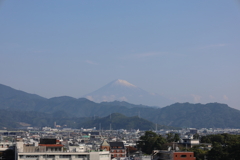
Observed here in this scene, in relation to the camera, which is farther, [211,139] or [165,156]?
[211,139]

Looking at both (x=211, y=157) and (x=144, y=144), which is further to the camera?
(x=144, y=144)

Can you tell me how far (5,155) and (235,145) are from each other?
2405 cm

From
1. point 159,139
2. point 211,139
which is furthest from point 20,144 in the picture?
point 211,139

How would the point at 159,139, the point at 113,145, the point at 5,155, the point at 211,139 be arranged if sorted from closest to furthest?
the point at 5,155 < the point at 113,145 < the point at 159,139 < the point at 211,139

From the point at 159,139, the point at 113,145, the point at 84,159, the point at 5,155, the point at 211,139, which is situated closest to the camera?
the point at 84,159

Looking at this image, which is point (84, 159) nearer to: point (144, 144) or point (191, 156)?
point (191, 156)

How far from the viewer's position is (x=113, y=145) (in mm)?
79250

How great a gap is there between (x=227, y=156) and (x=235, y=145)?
1.46 meters

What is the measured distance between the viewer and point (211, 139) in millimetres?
97062

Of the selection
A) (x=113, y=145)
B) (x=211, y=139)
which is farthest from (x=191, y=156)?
(x=211, y=139)

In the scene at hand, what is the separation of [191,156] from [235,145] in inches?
211

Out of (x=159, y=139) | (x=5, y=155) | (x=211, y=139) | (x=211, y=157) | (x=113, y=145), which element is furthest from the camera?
(x=211, y=139)

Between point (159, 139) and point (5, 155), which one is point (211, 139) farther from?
point (5, 155)

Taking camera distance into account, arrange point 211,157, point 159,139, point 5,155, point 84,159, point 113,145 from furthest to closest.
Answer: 1. point 159,139
2. point 113,145
3. point 211,157
4. point 5,155
5. point 84,159
